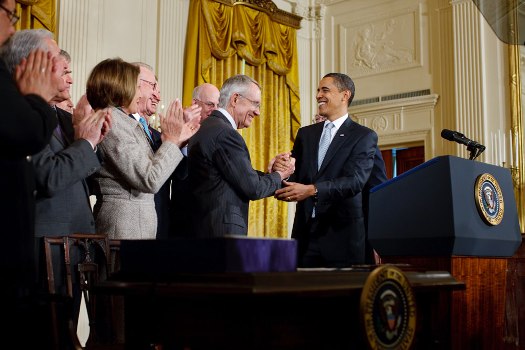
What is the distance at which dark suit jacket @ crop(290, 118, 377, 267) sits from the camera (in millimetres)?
3266

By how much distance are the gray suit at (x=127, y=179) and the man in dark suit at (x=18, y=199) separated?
3.52ft

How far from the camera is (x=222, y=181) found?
283cm

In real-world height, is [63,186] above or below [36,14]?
below

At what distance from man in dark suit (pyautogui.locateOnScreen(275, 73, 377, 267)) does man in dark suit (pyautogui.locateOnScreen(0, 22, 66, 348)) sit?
72.3 inches

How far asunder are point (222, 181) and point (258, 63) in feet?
19.2

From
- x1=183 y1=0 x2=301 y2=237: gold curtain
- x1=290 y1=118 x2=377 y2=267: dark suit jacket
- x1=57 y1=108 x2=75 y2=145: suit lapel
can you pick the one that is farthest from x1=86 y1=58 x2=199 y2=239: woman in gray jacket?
x1=183 y1=0 x2=301 y2=237: gold curtain

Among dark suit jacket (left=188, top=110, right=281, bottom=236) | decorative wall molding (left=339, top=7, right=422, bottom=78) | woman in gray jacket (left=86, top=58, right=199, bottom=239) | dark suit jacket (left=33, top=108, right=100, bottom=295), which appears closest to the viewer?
dark suit jacket (left=33, top=108, right=100, bottom=295)

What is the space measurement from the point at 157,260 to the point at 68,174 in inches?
33.7

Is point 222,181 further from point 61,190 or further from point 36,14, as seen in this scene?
point 36,14

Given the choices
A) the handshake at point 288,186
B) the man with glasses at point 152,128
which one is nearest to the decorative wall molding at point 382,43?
the man with glasses at point 152,128

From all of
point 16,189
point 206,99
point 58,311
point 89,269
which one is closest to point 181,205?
point 89,269

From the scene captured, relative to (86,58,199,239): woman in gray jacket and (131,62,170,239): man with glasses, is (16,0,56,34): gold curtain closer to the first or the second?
(131,62,170,239): man with glasses

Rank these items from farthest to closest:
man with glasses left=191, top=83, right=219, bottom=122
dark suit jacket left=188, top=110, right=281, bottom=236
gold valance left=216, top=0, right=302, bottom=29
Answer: gold valance left=216, top=0, right=302, bottom=29 → man with glasses left=191, top=83, right=219, bottom=122 → dark suit jacket left=188, top=110, right=281, bottom=236

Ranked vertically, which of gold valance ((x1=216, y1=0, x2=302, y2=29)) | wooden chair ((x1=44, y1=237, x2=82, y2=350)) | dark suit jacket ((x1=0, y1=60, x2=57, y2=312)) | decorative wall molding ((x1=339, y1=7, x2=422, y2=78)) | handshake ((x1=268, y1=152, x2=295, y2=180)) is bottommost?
wooden chair ((x1=44, y1=237, x2=82, y2=350))
